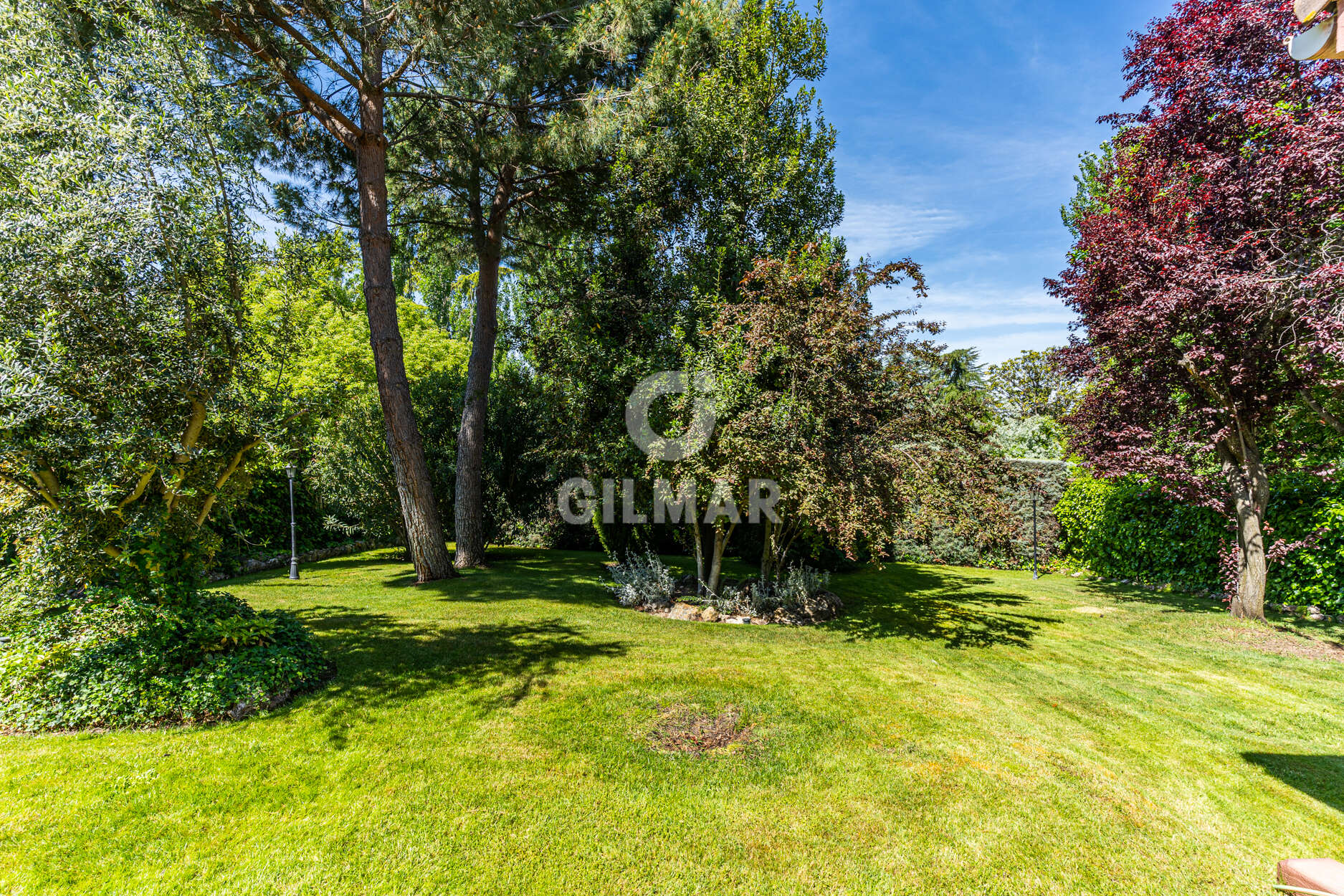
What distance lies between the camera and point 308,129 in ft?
34.2

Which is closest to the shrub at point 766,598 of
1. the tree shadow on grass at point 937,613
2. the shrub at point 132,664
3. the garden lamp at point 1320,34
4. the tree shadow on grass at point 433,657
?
the tree shadow on grass at point 937,613

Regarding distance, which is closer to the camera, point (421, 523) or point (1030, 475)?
point (1030, 475)

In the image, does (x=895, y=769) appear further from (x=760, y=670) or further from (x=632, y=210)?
(x=632, y=210)

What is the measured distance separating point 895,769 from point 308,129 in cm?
1365

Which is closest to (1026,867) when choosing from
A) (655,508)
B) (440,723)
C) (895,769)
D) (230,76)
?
(895,769)

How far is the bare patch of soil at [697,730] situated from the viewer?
13.6 feet

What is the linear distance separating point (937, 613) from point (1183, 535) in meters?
5.31

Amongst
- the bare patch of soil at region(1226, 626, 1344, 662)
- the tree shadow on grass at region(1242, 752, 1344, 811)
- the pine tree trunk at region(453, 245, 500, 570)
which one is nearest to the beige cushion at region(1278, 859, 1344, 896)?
the tree shadow on grass at region(1242, 752, 1344, 811)

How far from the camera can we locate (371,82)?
920 centimetres

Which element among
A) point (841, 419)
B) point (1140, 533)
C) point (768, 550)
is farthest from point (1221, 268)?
point (768, 550)

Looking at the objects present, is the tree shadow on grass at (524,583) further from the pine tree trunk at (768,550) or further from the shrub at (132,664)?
A: the shrub at (132,664)

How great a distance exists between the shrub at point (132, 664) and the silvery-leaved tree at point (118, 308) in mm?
254

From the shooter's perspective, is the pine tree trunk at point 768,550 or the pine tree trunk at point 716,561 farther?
the pine tree trunk at point 768,550

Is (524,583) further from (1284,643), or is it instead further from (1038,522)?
(1038,522)
